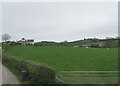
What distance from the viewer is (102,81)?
17.1 meters

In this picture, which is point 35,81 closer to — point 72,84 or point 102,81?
point 72,84

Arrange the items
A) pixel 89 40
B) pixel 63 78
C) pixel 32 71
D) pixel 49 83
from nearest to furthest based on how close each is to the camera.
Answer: pixel 49 83, pixel 63 78, pixel 32 71, pixel 89 40

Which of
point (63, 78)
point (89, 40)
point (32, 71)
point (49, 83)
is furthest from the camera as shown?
point (89, 40)

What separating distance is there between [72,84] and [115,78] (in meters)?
2.48

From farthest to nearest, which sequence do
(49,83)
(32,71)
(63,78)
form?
1. (32,71)
2. (63,78)
3. (49,83)

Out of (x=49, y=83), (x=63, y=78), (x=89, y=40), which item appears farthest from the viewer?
(x=89, y=40)

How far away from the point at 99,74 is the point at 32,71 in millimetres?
4080

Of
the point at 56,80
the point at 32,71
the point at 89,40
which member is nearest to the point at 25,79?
the point at 32,71

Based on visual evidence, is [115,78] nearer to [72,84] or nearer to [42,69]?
[72,84]

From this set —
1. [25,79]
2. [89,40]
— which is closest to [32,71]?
[25,79]

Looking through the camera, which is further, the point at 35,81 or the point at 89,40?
the point at 89,40

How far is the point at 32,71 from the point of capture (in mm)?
19656

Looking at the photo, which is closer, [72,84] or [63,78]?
[72,84]

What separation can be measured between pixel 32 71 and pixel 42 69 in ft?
8.26
